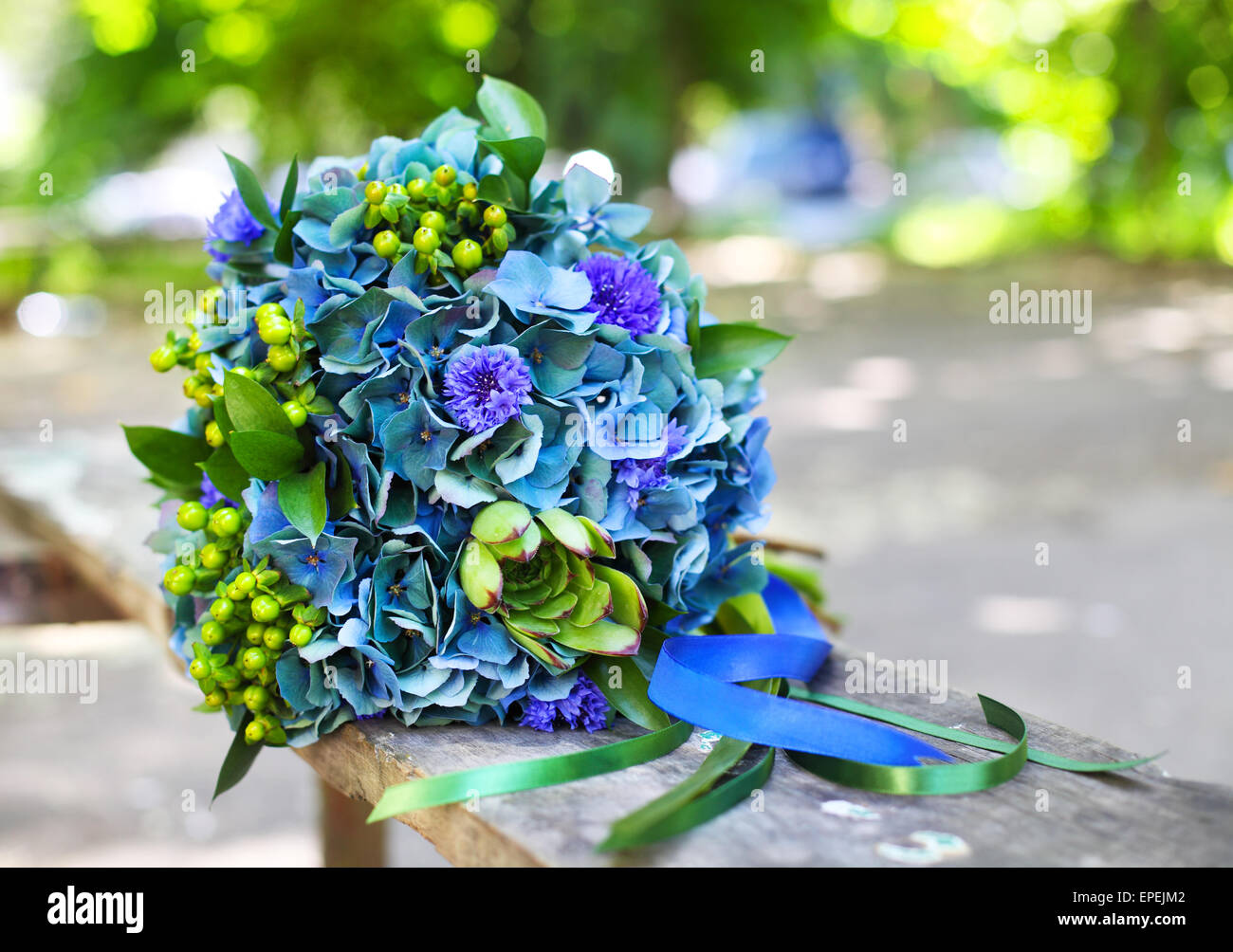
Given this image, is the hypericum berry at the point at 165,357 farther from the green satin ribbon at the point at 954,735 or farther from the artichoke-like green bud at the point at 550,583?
the green satin ribbon at the point at 954,735

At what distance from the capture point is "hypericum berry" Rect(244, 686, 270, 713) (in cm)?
→ 100

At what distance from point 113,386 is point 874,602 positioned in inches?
212

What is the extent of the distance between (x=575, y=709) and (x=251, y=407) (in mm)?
386

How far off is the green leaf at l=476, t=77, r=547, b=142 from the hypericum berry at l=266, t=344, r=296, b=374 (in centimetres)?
30

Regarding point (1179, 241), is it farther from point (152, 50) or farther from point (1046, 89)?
point (152, 50)

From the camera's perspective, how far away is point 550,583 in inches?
38.4

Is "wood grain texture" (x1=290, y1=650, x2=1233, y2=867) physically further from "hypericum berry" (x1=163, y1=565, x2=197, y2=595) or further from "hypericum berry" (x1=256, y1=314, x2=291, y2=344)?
"hypericum berry" (x1=256, y1=314, x2=291, y2=344)

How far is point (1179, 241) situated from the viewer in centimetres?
1002

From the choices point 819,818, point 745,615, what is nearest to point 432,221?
point 745,615

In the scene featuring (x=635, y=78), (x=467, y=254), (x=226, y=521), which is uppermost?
(x=635, y=78)

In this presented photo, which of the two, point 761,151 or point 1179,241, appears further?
point 761,151

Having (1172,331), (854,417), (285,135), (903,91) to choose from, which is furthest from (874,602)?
(903,91)

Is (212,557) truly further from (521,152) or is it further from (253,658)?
(521,152)
